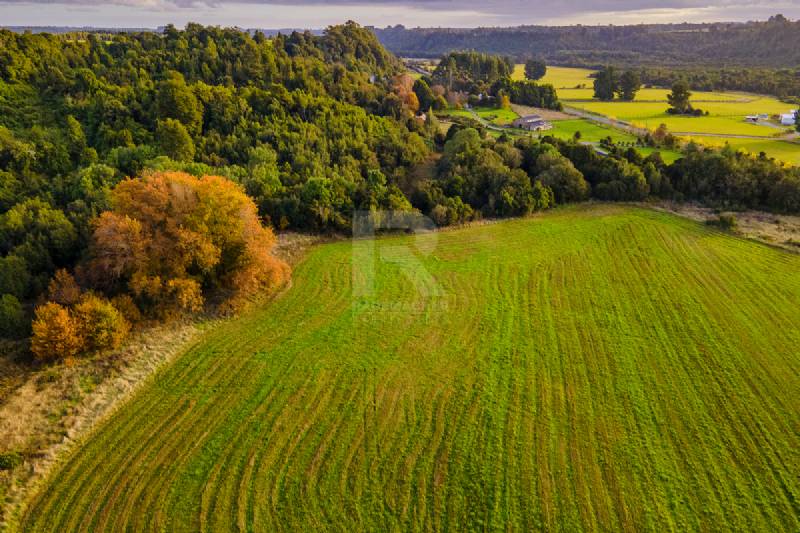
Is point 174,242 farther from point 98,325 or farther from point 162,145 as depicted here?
point 162,145

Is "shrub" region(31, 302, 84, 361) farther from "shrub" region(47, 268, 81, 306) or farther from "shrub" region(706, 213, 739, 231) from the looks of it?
"shrub" region(706, 213, 739, 231)

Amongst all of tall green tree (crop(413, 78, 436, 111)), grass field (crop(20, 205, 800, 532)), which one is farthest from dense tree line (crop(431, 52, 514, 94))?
grass field (crop(20, 205, 800, 532))

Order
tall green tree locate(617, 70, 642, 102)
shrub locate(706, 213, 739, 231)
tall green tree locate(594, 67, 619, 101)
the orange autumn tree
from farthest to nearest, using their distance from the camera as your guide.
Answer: tall green tree locate(594, 67, 619, 101) → tall green tree locate(617, 70, 642, 102) → shrub locate(706, 213, 739, 231) → the orange autumn tree

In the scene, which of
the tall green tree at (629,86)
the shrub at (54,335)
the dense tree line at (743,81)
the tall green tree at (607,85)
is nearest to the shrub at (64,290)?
the shrub at (54,335)

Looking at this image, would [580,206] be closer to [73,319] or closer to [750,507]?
[750,507]

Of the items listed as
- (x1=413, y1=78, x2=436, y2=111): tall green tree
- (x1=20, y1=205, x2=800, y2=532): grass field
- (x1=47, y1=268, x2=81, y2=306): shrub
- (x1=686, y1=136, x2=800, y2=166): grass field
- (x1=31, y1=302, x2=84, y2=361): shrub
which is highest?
(x1=413, y1=78, x2=436, y2=111): tall green tree

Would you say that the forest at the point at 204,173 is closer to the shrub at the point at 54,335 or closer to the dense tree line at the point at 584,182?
the shrub at the point at 54,335

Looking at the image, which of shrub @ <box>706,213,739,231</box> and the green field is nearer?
shrub @ <box>706,213,739,231</box>
